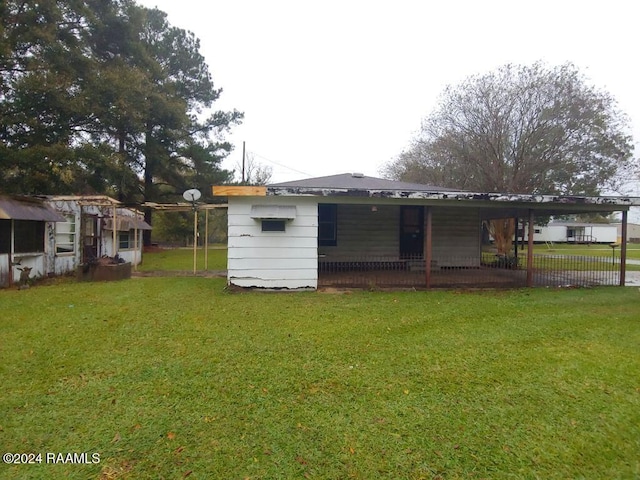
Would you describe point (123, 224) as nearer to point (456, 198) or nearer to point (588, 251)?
point (456, 198)

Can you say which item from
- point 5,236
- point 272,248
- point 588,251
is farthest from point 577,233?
point 5,236

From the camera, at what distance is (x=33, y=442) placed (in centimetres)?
239

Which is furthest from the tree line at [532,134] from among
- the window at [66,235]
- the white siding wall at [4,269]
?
the white siding wall at [4,269]

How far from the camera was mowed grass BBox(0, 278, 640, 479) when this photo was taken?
2254 millimetres

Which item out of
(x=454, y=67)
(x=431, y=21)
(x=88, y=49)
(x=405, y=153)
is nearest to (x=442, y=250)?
(x=431, y=21)

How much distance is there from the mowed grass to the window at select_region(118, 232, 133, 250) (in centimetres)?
821

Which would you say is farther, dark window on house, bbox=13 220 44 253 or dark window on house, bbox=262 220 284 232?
dark window on house, bbox=13 220 44 253

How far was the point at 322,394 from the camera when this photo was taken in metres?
3.12

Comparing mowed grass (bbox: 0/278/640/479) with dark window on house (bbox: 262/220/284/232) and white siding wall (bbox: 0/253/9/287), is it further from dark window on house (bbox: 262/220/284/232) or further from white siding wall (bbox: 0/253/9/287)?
white siding wall (bbox: 0/253/9/287)

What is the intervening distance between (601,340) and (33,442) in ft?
20.4

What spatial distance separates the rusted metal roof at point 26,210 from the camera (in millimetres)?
8156

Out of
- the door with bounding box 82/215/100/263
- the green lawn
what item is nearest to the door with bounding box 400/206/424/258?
the door with bounding box 82/215/100/263

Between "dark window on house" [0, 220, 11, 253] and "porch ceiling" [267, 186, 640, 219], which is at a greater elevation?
"porch ceiling" [267, 186, 640, 219]

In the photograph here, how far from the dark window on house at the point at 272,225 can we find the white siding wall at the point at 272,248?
84mm
